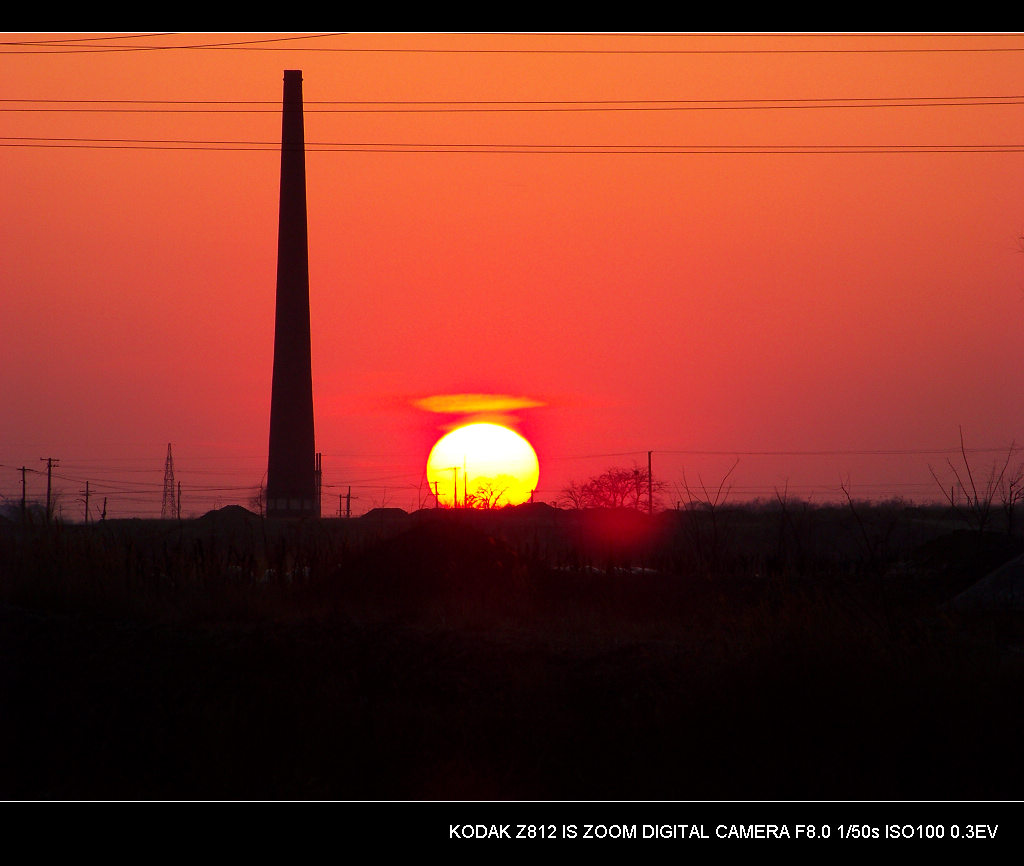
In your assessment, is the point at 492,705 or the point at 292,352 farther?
the point at 292,352

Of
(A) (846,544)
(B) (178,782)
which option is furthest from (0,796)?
(A) (846,544)

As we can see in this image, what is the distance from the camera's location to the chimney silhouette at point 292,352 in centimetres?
4978

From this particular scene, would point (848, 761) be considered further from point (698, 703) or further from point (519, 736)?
point (519, 736)

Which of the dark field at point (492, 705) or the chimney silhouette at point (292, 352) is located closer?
the dark field at point (492, 705)

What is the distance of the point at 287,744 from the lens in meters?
10.0

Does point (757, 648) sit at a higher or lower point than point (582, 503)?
lower

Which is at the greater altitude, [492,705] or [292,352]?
[292,352]

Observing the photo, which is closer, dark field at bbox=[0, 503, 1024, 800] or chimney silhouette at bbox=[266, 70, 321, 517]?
dark field at bbox=[0, 503, 1024, 800]

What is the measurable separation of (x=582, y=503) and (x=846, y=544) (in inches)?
1201

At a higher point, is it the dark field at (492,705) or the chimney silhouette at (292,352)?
the chimney silhouette at (292,352)

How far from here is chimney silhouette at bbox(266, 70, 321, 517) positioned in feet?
163

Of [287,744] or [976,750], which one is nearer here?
[976,750]

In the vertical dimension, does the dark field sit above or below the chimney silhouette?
below

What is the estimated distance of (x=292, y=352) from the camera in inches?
1992
